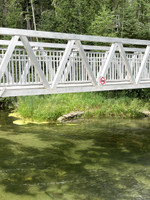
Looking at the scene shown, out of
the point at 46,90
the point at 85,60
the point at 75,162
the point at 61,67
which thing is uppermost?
the point at 85,60

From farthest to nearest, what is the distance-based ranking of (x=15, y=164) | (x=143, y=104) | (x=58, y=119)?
(x=143, y=104), (x=58, y=119), (x=15, y=164)

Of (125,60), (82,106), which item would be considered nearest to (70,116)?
(82,106)

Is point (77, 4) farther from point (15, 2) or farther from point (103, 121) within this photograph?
point (103, 121)

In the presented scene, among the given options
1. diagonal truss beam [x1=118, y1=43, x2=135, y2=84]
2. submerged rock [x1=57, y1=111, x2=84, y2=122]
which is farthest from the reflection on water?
diagonal truss beam [x1=118, y1=43, x2=135, y2=84]

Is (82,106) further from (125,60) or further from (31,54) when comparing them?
(31,54)

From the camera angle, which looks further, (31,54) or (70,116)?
(70,116)

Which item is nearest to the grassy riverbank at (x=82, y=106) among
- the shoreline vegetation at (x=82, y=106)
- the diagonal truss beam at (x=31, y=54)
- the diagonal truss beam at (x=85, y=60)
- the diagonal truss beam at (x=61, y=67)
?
the shoreline vegetation at (x=82, y=106)

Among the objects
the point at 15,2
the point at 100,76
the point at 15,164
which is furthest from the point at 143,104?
the point at 15,2

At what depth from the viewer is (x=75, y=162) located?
8.30 m

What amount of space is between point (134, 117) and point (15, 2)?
20.5m

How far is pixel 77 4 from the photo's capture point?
24344 millimetres

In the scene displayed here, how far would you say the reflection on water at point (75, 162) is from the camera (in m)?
6.35

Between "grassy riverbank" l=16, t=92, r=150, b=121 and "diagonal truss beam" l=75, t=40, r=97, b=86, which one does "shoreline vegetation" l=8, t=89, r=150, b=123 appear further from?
"diagonal truss beam" l=75, t=40, r=97, b=86

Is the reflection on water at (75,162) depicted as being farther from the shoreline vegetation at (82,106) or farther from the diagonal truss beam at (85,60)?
the diagonal truss beam at (85,60)
